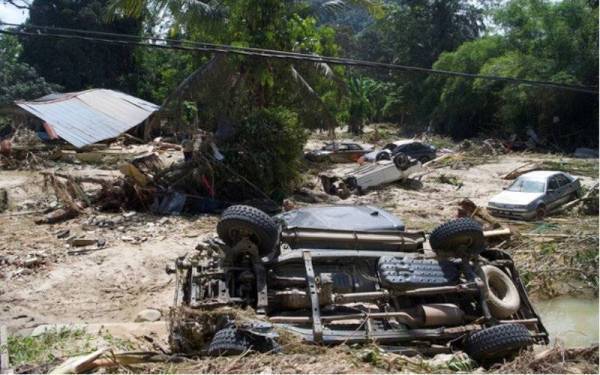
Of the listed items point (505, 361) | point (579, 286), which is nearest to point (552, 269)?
point (579, 286)

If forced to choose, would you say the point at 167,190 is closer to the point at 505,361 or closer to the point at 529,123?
the point at 505,361

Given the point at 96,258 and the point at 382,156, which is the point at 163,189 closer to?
the point at 96,258

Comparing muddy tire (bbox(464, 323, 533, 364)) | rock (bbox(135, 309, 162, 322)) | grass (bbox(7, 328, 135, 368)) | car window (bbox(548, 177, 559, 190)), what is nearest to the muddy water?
muddy tire (bbox(464, 323, 533, 364))

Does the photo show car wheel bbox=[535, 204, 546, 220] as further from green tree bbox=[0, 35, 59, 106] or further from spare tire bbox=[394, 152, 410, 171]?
green tree bbox=[0, 35, 59, 106]

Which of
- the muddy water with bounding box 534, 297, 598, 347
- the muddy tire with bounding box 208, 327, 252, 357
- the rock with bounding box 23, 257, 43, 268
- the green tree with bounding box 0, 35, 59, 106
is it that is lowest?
the muddy water with bounding box 534, 297, 598, 347

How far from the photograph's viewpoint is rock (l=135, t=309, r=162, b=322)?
922 centimetres

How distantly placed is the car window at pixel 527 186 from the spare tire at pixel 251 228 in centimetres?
1204

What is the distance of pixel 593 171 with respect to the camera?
2469 cm

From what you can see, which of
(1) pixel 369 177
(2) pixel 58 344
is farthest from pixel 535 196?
(2) pixel 58 344

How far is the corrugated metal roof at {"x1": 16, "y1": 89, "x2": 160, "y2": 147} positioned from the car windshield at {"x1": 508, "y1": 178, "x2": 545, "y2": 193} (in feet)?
52.4

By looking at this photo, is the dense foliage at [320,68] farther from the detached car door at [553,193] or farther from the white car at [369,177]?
the detached car door at [553,193]

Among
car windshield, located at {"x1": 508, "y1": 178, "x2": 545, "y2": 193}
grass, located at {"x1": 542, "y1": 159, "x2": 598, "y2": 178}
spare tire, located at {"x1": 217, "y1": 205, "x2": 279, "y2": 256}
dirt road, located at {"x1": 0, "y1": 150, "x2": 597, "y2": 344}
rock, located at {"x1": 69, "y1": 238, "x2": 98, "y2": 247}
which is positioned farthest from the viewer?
grass, located at {"x1": 542, "y1": 159, "x2": 598, "y2": 178}

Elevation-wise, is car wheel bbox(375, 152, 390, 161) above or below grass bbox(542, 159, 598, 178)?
above

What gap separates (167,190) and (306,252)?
34.8 ft
